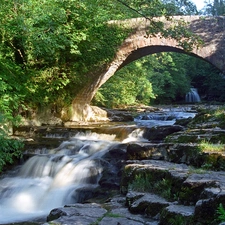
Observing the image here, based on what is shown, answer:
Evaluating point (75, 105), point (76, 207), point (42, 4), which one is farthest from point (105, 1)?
point (76, 207)

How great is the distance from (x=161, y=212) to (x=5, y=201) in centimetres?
365

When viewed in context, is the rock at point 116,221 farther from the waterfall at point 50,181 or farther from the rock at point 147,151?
the rock at point 147,151

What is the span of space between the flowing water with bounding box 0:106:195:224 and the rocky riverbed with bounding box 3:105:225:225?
0.42 meters

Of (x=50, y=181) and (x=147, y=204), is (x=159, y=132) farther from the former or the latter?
(x=147, y=204)

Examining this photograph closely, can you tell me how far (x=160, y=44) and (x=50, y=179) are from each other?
683cm

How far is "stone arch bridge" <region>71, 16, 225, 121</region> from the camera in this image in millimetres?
11195

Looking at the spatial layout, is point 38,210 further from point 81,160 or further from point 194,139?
point 194,139

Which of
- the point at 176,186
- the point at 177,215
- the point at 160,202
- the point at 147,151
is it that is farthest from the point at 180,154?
the point at 177,215

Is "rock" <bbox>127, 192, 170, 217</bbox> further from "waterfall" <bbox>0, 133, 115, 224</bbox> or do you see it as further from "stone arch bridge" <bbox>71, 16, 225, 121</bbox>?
"stone arch bridge" <bbox>71, 16, 225, 121</bbox>

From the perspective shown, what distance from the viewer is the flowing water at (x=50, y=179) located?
5855mm

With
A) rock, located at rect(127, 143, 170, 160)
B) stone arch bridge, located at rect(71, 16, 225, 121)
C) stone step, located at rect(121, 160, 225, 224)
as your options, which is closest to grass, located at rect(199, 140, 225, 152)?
stone step, located at rect(121, 160, 225, 224)

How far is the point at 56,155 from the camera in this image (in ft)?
24.8

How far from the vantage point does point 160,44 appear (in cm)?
1162

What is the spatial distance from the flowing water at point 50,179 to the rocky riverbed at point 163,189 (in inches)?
16.7
